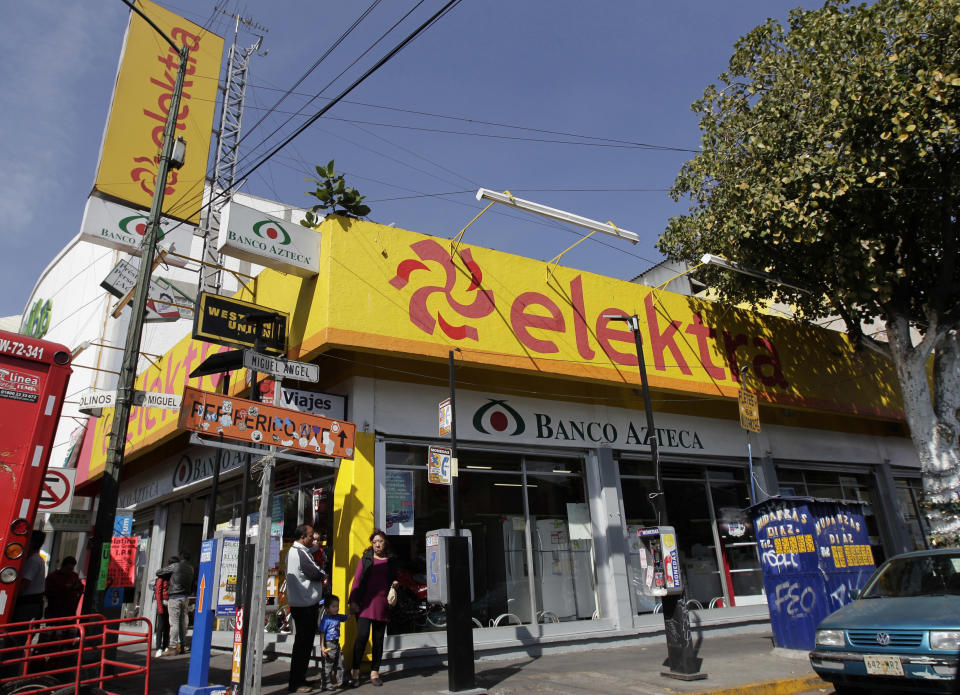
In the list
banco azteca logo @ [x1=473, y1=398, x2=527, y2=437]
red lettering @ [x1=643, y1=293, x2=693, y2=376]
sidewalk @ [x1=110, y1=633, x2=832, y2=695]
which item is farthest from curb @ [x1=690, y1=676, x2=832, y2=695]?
red lettering @ [x1=643, y1=293, x2=693, y2=376]

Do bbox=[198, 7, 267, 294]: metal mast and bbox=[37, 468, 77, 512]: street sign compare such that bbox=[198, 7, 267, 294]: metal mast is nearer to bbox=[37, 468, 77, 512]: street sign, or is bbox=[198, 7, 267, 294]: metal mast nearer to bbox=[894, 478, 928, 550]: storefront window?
bbox=[37, 468, 77, 512]: street sign

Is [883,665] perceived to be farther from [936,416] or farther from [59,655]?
[936,416]

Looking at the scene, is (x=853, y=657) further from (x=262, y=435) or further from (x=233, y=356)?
(x=233, y=356)

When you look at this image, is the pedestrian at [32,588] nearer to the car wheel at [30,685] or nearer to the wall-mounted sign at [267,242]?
the car wheel at [30,685]

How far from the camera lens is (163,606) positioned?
A: 1273cm

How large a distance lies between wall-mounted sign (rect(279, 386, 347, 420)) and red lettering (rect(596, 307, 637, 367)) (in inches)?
205

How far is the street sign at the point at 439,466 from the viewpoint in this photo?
8.87m

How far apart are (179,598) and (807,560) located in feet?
34.9

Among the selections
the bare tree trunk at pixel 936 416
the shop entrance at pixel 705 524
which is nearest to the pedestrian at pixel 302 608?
the shop entrance at pixel 705 524

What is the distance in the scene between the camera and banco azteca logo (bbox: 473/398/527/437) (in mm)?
11523

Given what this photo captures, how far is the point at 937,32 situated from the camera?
10828 mm

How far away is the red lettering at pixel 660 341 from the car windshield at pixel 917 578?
5.85 meters

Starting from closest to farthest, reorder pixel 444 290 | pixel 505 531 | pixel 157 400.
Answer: pixel 157 400 < pixel 444 290 < pixel 505 531

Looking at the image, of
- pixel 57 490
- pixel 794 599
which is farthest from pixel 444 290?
pixel 57 490
